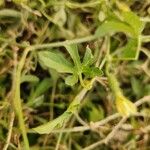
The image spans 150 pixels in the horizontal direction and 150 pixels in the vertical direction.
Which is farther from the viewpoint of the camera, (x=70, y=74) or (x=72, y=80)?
(x=70, y=74)

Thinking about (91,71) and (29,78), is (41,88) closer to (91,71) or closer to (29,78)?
(29,78)

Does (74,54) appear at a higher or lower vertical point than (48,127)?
higher

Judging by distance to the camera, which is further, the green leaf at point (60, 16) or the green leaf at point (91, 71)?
the green leaf at point (60, 16)

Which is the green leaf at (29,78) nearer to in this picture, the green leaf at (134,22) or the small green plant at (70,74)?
the small green plant at (70,74)

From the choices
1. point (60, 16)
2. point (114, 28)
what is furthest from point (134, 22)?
point (60, 16)

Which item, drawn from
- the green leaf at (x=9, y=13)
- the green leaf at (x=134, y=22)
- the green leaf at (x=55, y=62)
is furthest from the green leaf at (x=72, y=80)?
the green leaf at (x=9, y=13)

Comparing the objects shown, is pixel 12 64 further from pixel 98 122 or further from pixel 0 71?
pixel 98 122

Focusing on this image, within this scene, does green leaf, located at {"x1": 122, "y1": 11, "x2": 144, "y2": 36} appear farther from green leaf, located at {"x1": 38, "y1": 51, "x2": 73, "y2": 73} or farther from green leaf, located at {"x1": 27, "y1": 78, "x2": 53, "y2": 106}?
green leaf, located at {"x1": 27, "y1": 78, "x2": 53, "y2": 106}

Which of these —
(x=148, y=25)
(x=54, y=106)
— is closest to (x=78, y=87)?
(x=54, y=106)
